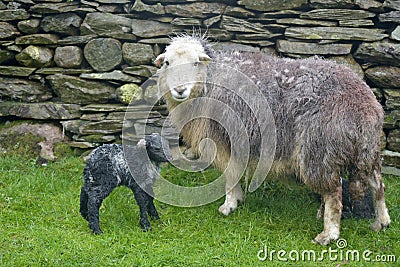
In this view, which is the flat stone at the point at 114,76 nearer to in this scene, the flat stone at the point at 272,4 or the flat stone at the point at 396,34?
the flat stone at the point at 272,4

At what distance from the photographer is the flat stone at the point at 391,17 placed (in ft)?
20.2

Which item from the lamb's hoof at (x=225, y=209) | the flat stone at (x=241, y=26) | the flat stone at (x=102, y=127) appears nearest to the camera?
the lamb's hoof at (x=225, y=209)

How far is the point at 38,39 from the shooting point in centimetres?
672

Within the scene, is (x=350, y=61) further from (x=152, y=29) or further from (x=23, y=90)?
(x=23, y=90)

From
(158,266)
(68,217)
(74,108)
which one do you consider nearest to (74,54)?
(74,108)

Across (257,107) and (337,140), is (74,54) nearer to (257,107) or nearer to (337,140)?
(257,107)

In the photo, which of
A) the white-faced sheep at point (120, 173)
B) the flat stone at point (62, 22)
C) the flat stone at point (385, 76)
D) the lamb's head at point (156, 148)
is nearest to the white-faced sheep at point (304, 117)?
the lamb's head at point (156, 148)

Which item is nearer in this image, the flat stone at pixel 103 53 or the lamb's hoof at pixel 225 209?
the lamb's hoof at pixel 225 209

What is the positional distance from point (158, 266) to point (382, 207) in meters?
2.37

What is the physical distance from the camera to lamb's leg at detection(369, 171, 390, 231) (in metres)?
5.00

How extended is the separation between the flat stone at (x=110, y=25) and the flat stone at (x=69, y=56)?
1.17ft

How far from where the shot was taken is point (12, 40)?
22.4ft

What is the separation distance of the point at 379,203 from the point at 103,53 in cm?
391

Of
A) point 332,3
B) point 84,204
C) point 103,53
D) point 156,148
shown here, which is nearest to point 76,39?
point 103,53
